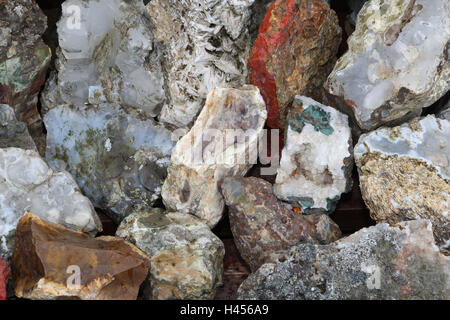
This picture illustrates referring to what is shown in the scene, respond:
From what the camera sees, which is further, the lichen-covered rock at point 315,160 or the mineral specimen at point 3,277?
the lichen-covered rock at point 315,160

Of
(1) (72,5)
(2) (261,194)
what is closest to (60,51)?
(1) (72,5)

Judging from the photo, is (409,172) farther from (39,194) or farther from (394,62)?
(39,194)

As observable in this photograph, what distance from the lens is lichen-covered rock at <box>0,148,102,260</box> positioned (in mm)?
1699

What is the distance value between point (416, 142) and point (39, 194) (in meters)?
1.20

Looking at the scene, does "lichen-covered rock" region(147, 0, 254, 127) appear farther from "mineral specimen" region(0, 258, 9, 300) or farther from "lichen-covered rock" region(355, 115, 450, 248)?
"mineral specimen" region(0, 258, 9, 300)

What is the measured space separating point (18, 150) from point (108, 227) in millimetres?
437

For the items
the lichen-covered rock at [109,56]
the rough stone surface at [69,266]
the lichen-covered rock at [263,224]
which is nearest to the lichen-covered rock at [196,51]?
the lichen-covered rock at [109,56]

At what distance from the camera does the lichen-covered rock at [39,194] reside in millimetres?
1699

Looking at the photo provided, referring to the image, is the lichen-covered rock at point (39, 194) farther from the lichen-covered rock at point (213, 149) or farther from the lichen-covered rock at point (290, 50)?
the lichen-covered rock at point (290, 50)

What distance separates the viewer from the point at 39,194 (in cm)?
172

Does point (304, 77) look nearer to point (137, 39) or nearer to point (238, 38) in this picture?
point (238, 38)

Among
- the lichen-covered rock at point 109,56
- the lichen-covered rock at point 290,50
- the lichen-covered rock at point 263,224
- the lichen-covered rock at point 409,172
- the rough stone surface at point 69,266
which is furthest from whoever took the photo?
the lichen-covered rock at point 109,56

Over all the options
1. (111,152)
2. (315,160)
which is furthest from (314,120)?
(111,152)

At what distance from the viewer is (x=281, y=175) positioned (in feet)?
5.82
